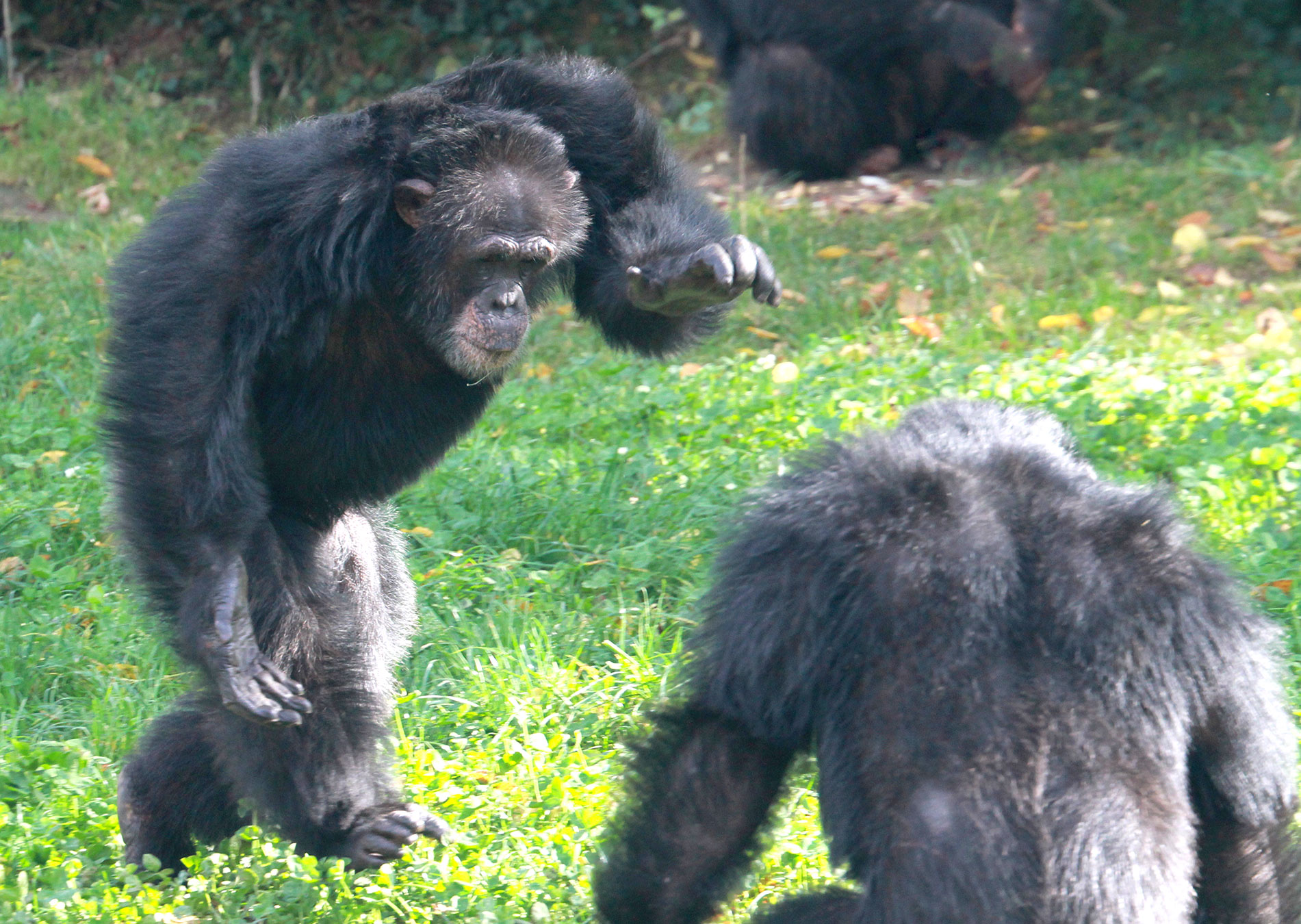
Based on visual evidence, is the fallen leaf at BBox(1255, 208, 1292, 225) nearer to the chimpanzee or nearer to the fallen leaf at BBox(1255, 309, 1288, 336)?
the fallen leaf at BBox(1255, 309, 1288, 336)

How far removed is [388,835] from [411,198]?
1.84 metres

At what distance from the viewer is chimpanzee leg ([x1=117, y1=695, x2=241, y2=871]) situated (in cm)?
413

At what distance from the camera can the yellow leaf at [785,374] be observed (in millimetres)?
7051

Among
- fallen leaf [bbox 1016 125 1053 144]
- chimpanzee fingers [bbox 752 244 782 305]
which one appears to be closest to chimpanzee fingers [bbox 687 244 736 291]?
chimpanzee fingers [bbox 752 244 782 305]

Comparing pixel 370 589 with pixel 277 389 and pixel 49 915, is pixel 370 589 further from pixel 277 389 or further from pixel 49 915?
pixel 49 915

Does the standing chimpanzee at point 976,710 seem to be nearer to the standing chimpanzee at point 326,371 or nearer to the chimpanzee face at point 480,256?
the standing chimpanzee at point 326,371

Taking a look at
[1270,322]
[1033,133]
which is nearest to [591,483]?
[1270,322]

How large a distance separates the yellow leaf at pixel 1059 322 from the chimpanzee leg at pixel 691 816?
511cm

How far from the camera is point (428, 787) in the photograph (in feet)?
14.1

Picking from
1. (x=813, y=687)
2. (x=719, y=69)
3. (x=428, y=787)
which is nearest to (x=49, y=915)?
(x=428, y=787)

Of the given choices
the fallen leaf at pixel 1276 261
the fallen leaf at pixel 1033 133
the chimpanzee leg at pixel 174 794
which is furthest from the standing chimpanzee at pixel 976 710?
the fallen leaf at pixel 1033 133

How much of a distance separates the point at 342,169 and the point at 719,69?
798 centimetres

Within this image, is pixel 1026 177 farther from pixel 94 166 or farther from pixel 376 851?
pixel 376 851

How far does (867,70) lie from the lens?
442 inches
